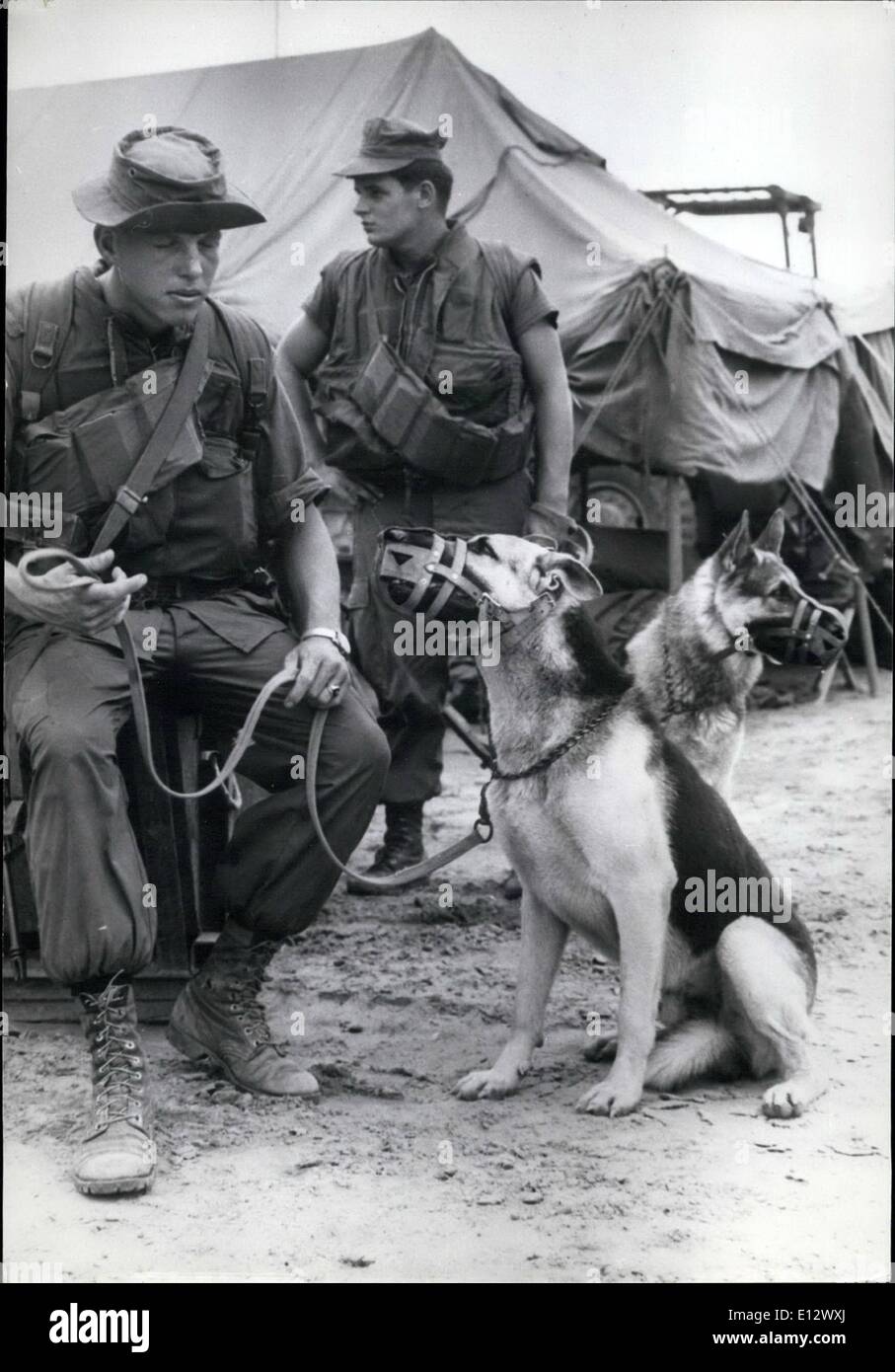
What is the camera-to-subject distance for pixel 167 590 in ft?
12.1

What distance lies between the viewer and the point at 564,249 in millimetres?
8648

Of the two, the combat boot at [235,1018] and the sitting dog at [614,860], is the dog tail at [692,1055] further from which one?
the combat boot at [235,1018]

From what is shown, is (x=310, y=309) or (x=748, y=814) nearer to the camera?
(x=310, y=309)

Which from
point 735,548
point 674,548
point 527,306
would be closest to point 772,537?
point 735,548

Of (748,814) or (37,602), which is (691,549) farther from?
(37,602)

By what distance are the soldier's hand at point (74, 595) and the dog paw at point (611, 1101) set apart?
5.19 feet

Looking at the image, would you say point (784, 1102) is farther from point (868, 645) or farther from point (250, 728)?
point (868, 645)

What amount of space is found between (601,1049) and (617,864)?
25.8 inches

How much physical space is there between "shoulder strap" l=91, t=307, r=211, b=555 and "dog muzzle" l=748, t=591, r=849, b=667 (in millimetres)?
2132

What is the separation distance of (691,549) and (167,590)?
8.25m

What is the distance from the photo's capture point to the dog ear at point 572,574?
12.0ft

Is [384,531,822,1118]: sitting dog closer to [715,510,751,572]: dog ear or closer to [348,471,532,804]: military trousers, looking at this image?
[715,510,751,572]: dog ear

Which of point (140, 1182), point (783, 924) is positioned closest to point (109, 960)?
point (140, 1182)
